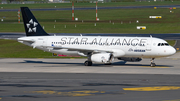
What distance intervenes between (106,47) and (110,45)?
2.18 feet

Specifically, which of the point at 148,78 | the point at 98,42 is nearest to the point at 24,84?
the point at 148,78

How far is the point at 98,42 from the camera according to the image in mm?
45781

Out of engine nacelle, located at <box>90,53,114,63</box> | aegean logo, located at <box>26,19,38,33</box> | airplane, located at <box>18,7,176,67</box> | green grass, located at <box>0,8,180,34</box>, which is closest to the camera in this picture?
engine nacelle, located at <box>90,53,114,63</box>

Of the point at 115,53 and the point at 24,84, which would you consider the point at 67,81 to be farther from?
the point at 115,53

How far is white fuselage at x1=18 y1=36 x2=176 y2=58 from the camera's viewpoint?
44125 millimetres

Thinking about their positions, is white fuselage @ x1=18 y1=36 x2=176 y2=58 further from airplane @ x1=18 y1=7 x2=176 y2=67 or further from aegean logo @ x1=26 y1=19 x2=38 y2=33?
aegean logo @ x1=26 y1=19 x2=38 y2=33

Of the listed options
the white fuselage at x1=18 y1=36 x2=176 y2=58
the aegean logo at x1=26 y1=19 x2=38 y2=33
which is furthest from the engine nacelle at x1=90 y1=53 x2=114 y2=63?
the aegean logo at x1=26 y1=19 x2=38 y2=33

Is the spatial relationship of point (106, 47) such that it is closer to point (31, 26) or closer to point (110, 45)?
point (110, 45)

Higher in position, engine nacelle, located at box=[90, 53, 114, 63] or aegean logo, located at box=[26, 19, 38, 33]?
aegean logo, located at box=[26, 19, 38, 33]

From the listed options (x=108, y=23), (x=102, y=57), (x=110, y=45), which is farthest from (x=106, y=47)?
(x=108, y=23)

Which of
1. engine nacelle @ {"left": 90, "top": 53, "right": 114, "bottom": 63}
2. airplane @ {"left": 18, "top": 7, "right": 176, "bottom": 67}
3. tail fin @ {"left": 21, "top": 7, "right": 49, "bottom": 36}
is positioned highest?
tail fin @ {"left": 21, "top": 7, "right": 49, "bottom": 36}

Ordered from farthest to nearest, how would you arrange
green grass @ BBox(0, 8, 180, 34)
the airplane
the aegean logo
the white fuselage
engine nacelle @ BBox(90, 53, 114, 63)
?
green grass @ BBox(0, 8, 180, 34) → the aegean logo → the white fuselage → the airplane → engine nacelle @ BBox(90, 53, 114, 63)

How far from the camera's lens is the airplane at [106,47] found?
43.8m

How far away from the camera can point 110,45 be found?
45.3 metres
